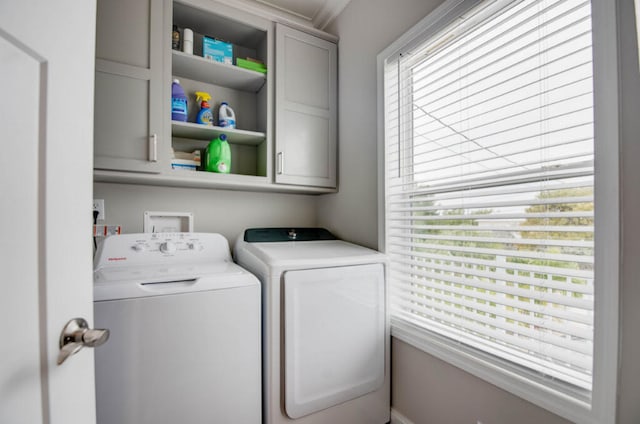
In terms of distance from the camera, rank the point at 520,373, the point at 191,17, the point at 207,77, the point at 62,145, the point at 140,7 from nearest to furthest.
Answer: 1. the point at 62,145
2. the point at 520,373
3. the point at 140,7
4. the point at 191,17
5. the point at 207,77

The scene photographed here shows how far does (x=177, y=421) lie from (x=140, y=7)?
1.94 meters

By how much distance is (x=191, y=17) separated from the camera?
5.58 feet

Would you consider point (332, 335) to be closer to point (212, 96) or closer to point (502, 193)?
point (502, 193)

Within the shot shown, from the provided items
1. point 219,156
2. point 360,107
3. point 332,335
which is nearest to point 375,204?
point 360,107

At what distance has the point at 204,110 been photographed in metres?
1.79

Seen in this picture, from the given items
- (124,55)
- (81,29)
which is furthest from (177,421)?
(124,55)

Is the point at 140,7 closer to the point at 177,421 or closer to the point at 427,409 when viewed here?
the point at 177,421

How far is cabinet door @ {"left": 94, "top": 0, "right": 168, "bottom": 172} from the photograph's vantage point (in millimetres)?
1370

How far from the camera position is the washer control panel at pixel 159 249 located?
4.62 feet

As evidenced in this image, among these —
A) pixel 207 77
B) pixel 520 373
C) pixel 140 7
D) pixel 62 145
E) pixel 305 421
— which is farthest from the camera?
pixel 207 77

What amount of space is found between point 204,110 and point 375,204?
123cm

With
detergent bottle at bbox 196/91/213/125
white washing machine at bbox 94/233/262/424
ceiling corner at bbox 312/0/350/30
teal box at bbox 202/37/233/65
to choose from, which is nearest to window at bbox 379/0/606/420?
ceiling corner at bbox 312/0/350/30

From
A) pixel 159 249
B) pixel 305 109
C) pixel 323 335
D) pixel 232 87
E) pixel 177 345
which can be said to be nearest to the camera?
pixel 177 345

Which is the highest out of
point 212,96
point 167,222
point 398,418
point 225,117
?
point 212,96
